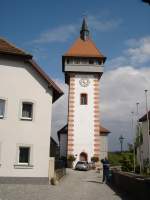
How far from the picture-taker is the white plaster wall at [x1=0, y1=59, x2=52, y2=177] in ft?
71.8

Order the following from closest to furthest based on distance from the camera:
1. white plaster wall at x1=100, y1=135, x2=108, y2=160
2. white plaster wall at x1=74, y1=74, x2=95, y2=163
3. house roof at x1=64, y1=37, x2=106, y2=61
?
1. white plaster wall at x1=74, y1=74, x2=95, y2=163
2. house roof at x1=64, y1=37, x2=106, y2=61
3. white plaster wall at x1=100, y1=135, x2=108, y2=160

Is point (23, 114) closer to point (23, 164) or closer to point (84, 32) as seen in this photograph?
point (23, 164)

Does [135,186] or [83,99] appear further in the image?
[83,99]

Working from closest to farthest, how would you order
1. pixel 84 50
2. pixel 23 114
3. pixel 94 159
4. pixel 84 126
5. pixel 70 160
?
pixel 23 114 < pixel 70 160 < pixel 94 159 < pixel 84 126 < pixel 84 50

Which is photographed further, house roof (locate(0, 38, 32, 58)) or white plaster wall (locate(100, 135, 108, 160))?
white plaster wall (locate(100, 135, 108, 160))

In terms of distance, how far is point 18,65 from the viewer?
23266mm

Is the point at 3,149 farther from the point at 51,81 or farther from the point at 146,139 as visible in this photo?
the point at 146,139

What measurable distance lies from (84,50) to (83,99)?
845 cm

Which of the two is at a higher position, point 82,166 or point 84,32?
point 84,32

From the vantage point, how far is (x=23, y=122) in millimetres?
22484

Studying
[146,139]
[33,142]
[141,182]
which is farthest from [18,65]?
[146,139]

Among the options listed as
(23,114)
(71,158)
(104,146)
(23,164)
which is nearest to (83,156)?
(71,158)

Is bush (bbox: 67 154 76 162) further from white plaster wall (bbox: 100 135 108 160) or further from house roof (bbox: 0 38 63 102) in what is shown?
house roof (bbox: 0 38 63 102)

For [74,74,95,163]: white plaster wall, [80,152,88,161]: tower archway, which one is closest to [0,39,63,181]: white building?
[74,74,95,163]: white plaster wall
